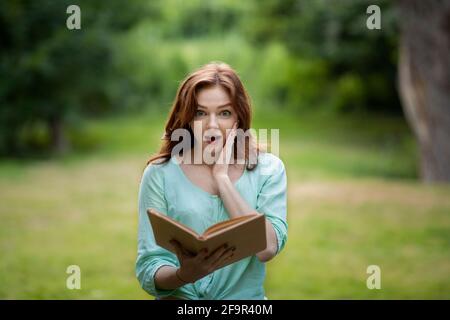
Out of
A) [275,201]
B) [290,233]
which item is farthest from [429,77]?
[275,201]

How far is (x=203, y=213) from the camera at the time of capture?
217 cm

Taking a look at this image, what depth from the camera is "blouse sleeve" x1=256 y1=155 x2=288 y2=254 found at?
2197 mm

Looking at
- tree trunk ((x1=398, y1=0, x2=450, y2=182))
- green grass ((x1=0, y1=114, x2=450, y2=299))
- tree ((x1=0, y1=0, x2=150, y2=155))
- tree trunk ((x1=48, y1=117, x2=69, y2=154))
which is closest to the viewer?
green grass ((x1=0, y1=114, x2=450, y2=299))

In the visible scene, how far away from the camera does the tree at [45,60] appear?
12570 mm

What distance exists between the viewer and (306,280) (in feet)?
18.5

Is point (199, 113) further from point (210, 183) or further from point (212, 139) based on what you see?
point (210, 183)

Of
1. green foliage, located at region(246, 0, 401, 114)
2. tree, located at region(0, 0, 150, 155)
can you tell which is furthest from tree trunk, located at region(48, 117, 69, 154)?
green foliage, located at region(246, 0, 401, 114)

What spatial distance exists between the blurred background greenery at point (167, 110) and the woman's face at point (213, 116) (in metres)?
2.45

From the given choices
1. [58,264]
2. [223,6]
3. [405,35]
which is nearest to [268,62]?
[223,6]

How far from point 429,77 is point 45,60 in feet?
21.2

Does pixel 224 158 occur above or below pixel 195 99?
below

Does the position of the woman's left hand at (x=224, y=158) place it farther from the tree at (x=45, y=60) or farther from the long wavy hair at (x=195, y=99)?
the tree at (x=45, y=60)

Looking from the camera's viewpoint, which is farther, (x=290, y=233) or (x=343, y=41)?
(x=343, y=41)

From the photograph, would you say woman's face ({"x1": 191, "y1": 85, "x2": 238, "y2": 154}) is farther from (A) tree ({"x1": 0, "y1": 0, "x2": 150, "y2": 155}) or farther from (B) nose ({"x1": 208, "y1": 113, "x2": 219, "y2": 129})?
(A) tree ({"x1": 0, "y1": 0, "x2": 150, "y2": 155})
